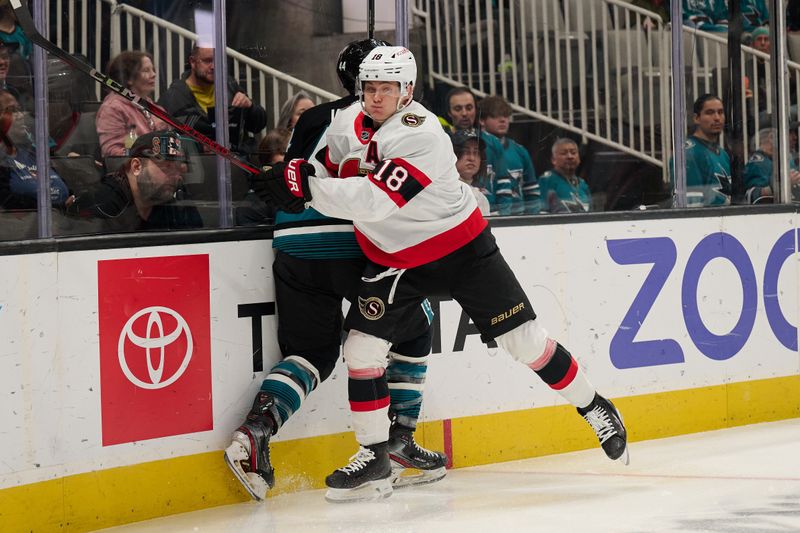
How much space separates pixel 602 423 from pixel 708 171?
1.40 meters

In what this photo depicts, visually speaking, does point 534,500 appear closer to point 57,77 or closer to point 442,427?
point 442,427

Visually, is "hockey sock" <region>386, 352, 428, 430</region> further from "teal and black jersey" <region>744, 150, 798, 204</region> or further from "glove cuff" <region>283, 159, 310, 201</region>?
"teal and black jersey" <region>744, 150, 798, 204</region>

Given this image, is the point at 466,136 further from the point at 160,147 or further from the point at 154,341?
the point at 154,341

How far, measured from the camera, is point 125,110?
3535 mm

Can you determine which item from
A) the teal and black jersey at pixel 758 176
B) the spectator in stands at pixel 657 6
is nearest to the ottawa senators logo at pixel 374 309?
the spectator in stands at pixel 657 6

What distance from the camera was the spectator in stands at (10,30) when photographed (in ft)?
10.6

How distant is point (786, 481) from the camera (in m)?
3.60

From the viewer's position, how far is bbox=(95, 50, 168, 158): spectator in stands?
3480 millimetres

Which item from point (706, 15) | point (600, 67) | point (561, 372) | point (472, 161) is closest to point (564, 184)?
point (472, 161)

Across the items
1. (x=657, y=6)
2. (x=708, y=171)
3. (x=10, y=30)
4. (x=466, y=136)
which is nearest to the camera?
(x=10, y=30)

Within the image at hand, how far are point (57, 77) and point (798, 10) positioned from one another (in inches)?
114

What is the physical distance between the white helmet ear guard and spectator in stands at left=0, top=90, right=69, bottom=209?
857 mm

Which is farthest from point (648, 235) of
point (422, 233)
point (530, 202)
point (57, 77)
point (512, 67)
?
point (57, 77)

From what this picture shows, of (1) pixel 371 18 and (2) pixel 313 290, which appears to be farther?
(1) pixel 371 18
